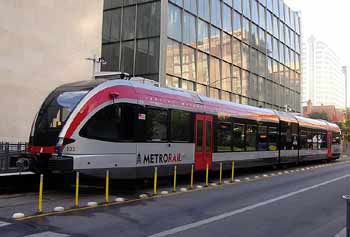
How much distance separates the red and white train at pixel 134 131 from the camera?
1192cm

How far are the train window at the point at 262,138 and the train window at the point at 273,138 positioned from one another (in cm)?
64

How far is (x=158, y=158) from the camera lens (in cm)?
1463

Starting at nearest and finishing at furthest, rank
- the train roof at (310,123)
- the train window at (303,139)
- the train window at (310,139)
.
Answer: the train window at (303,139), the train roof at (310,123), the train window at (310,139)

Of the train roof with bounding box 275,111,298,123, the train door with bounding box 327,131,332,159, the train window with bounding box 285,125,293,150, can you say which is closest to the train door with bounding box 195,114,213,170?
the train roof with bounding box 275,111,298,123

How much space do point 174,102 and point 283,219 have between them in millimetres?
6932

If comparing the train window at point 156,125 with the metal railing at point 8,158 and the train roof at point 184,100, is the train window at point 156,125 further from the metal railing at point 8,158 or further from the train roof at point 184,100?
the metal railing at point 8,158

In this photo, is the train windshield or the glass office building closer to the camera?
the train windshield

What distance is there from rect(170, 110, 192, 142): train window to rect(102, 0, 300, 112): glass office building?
17484 mm

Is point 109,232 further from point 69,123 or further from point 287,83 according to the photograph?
point 287,83

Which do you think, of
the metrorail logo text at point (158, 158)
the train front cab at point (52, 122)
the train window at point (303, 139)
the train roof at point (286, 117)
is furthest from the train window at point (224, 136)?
the train window at point (303, 139)

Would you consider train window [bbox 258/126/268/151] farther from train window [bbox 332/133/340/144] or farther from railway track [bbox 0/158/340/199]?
train window [bbox 332/133/340/144]

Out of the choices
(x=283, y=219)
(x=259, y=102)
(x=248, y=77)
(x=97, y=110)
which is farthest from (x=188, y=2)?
(x=283, y=219)

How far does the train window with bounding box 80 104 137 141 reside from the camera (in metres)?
12.2

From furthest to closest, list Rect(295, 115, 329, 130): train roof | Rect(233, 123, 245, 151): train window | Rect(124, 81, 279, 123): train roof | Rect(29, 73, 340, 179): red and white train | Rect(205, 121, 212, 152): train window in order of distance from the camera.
A: 1. Rect(295, 115, 329, 130): train roof
2. Rect(233, 123, 245, 151): train window
3. Rect(205, 121, 212, 152): train window
4. Rect(124, 81, 279, 123): train roof
5. Rect(29, 73, 340, 179): red and white train
